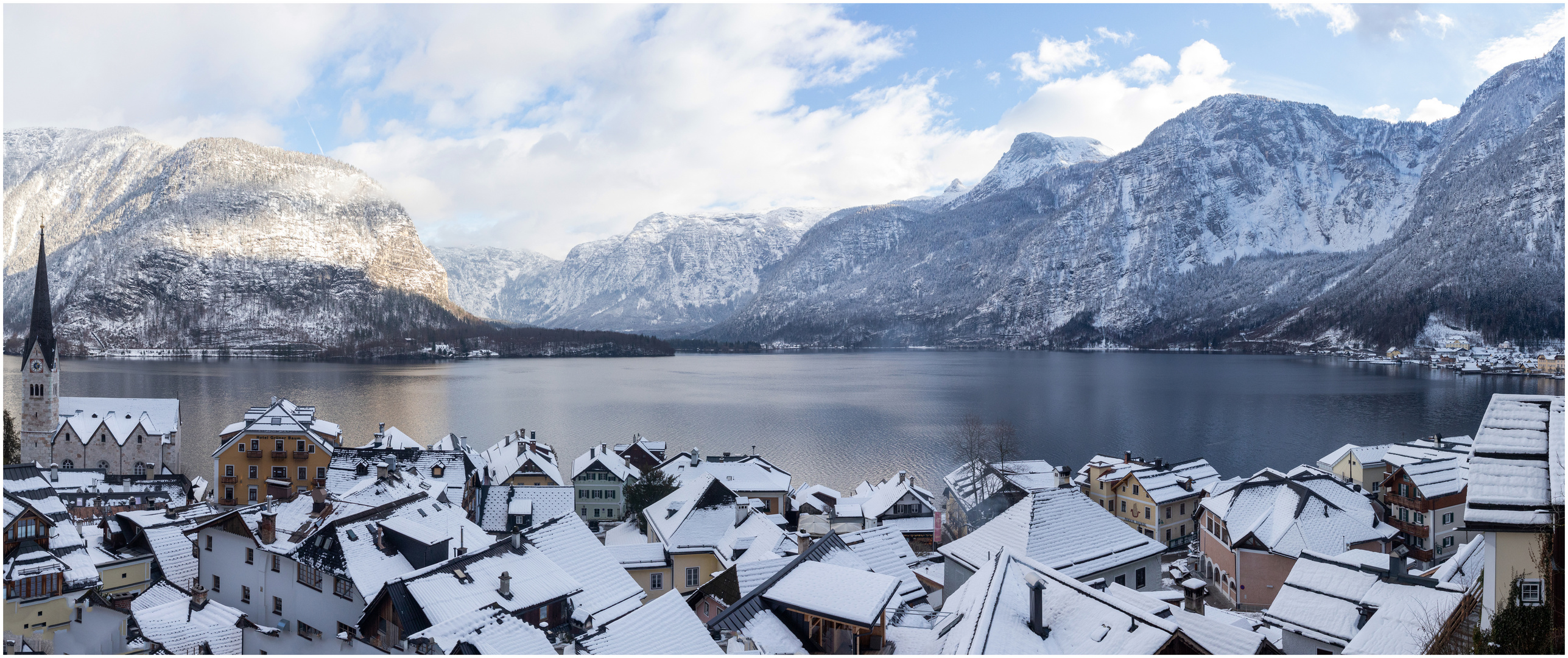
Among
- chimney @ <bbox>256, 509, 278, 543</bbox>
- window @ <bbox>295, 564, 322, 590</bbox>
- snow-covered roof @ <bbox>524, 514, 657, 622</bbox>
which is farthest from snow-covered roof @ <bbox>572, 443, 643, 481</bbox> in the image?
snow-covered roof @ <bbox>524, 514, 657, 622</bbox>

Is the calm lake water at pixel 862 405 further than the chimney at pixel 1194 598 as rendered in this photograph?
Yes

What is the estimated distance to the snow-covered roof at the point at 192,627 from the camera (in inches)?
727

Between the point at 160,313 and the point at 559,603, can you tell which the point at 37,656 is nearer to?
the point at 559,603

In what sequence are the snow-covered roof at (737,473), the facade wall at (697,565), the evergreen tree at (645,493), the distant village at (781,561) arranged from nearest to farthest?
the distant village at (781,561) → the facade wall at (697,565) → the evergreen tree at (645,493) → the snow-covered roof at (737,473)

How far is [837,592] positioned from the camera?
47.6ft

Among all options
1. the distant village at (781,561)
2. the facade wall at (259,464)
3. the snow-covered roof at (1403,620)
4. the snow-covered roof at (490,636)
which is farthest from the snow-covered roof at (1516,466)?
the facade wall at (259,464)

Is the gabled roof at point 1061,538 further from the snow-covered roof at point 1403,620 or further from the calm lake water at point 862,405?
the calm lake water at point 862,405

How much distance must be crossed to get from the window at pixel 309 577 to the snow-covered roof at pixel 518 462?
1710 cm

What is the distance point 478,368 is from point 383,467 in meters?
143

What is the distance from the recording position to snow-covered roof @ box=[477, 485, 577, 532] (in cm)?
3148

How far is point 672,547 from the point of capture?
84.4 ft

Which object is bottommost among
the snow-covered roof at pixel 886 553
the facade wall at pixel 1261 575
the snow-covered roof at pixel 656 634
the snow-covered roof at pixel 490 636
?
the facade wall at pixel 1261 575

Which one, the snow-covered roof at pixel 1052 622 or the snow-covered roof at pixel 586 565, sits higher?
the snow-covered roof at pixel 1052 622

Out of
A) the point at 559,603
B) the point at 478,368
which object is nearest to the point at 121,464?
the point at 559,603
